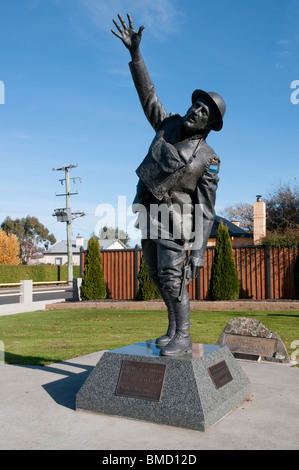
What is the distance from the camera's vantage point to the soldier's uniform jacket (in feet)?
12.7

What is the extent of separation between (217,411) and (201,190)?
6.47 feet

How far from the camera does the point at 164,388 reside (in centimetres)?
343

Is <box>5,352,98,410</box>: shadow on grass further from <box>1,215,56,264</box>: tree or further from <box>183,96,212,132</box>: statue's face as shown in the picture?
<box>1,215,56,264</box>: tree

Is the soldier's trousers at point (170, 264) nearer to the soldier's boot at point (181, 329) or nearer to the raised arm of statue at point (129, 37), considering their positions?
the soldier's boot at point (181, 329)

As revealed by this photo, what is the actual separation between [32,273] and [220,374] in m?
34.1

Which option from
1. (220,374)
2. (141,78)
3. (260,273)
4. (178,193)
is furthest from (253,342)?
(260,273)

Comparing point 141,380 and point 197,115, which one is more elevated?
point 197,115

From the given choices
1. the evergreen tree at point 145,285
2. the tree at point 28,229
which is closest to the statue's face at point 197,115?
the evergreen tree at point 145,285

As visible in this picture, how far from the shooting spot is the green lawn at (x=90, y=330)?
7.07 m

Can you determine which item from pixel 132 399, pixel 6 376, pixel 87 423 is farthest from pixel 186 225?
pixel 6 376

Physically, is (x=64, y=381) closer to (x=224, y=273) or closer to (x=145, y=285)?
(x=224, y=273)

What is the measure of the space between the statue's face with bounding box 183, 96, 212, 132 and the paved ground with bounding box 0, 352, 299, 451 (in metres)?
2.59

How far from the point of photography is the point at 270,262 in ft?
51.4
